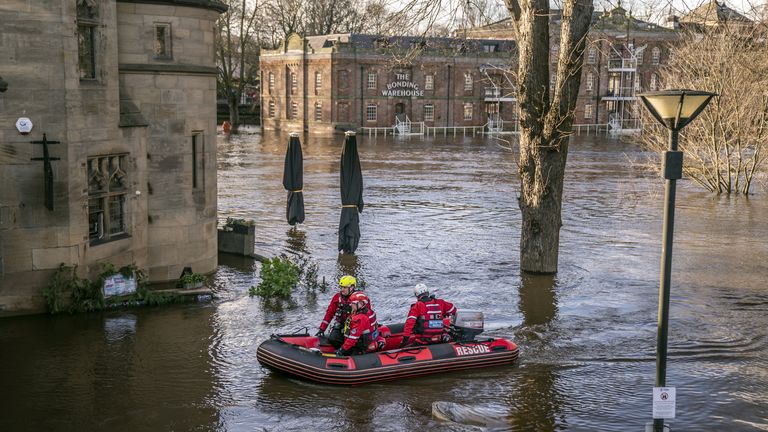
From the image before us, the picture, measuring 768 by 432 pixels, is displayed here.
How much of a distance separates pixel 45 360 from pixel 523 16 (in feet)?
39.7

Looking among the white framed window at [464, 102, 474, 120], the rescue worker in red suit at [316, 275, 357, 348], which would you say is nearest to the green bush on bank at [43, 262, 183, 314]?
the rescue worker in red suit at [316, 275, 357, 348]

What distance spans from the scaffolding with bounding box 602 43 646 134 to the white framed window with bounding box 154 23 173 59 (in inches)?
2551

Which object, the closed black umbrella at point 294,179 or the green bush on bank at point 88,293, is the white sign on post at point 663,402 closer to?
the green bush on bank at point 88,293

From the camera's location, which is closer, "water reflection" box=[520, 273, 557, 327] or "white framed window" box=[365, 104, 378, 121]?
"water reflection" box=[520, 273, 557, 327]

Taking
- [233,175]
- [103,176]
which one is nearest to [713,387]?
[103,176]

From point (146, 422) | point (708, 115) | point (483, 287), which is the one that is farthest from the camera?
point (708, 115)

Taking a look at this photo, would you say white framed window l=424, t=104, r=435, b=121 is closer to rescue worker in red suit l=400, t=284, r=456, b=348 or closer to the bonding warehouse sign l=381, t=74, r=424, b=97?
the bonding warehouse sign l=381, t=74, r=424, b=97

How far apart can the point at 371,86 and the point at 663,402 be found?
63661mm

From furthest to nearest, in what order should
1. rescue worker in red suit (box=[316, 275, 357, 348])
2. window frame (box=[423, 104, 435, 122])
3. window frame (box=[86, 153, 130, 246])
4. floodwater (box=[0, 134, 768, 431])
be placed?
window frame (box=[423, 104, 435, 122]), window frame (box=[86, 153, 130, 246]), rescue worker in red suit (box=[316, 275, 357, 348]), floodwater (box=[0, 134, 768, 431])

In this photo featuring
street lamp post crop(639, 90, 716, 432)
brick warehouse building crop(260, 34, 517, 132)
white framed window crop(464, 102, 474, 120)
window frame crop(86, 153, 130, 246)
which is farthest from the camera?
white framed window crop(464, 102, 474, 120)

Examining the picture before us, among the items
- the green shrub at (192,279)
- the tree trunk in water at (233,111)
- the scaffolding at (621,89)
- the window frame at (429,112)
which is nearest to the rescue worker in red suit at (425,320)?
the green shrub at (192,279)

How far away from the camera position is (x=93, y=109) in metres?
15.9

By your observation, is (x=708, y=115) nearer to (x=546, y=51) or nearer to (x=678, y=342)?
(x=546, y=51)

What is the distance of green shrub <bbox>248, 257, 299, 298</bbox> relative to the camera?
17.4m
